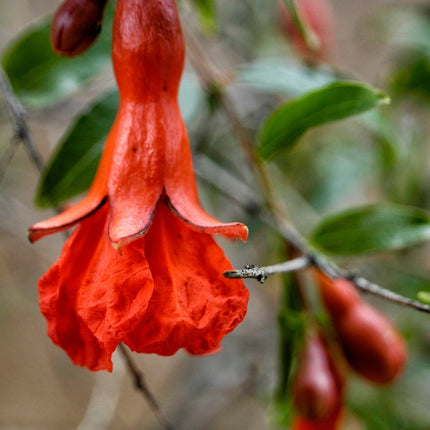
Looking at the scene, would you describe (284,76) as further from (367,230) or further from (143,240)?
(143,240)

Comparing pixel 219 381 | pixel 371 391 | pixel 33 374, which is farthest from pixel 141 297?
pixel 33 374

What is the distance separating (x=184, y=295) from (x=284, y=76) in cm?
43

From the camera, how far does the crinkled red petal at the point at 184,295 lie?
15.9 inches

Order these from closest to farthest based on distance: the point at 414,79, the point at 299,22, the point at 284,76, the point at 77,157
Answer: the point at 299,22
the point at 77,157
the point at 284,76
the point at 414,79

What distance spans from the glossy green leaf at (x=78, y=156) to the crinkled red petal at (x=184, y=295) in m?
0.23

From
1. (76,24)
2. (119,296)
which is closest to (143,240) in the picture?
(119,296)

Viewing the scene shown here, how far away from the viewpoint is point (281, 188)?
1173 mm

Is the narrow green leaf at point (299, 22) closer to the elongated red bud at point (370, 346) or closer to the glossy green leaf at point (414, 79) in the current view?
the elongated red bud at point (370, 346)

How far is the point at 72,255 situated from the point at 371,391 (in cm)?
79

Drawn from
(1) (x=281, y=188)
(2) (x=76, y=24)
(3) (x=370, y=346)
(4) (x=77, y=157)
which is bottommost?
(1) (x=281, y=188)

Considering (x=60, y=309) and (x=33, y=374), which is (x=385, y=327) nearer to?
(x=60, y=309)

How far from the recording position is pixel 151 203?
42 cm

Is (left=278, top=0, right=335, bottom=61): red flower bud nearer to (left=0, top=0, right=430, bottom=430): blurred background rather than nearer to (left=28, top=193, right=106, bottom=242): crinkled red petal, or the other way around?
(left=0, top=0, right=430, bottom=430): blurred background

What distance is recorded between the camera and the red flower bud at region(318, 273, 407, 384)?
26.5 inches
